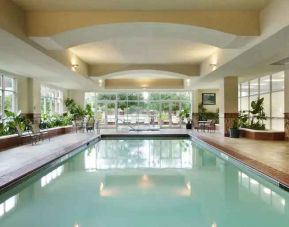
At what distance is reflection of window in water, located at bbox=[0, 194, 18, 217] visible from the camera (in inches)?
164

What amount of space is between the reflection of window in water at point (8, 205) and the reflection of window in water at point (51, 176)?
36.9 inches

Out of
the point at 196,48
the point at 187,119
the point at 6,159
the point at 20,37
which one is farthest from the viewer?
the point at 187,119

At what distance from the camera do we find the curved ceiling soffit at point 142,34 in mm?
6273

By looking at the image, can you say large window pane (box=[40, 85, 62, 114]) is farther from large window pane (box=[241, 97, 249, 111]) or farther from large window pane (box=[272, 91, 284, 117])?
large window pane (box=[272, 91, 284, 117])

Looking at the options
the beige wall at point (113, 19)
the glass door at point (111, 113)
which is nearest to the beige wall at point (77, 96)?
the glass door at point (111, 113)

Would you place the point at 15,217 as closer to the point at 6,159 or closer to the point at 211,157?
the point at 6,159

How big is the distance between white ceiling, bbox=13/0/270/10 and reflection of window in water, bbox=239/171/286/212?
3.30m

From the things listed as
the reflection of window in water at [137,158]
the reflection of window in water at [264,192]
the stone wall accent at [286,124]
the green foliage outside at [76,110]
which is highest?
the green foliage outside at [76,110]

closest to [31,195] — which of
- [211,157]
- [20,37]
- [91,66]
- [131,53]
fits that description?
[20,37]

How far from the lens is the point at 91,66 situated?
13.4 m

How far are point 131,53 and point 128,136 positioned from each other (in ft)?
16.4

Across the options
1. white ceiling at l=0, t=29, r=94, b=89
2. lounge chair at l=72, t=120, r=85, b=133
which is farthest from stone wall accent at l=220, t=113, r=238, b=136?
lounge chair at l=72, t=120, r=85, b=133

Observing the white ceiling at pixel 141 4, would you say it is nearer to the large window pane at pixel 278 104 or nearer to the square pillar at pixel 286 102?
the square pillar at pixel 286 102

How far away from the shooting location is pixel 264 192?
16.4 ft
